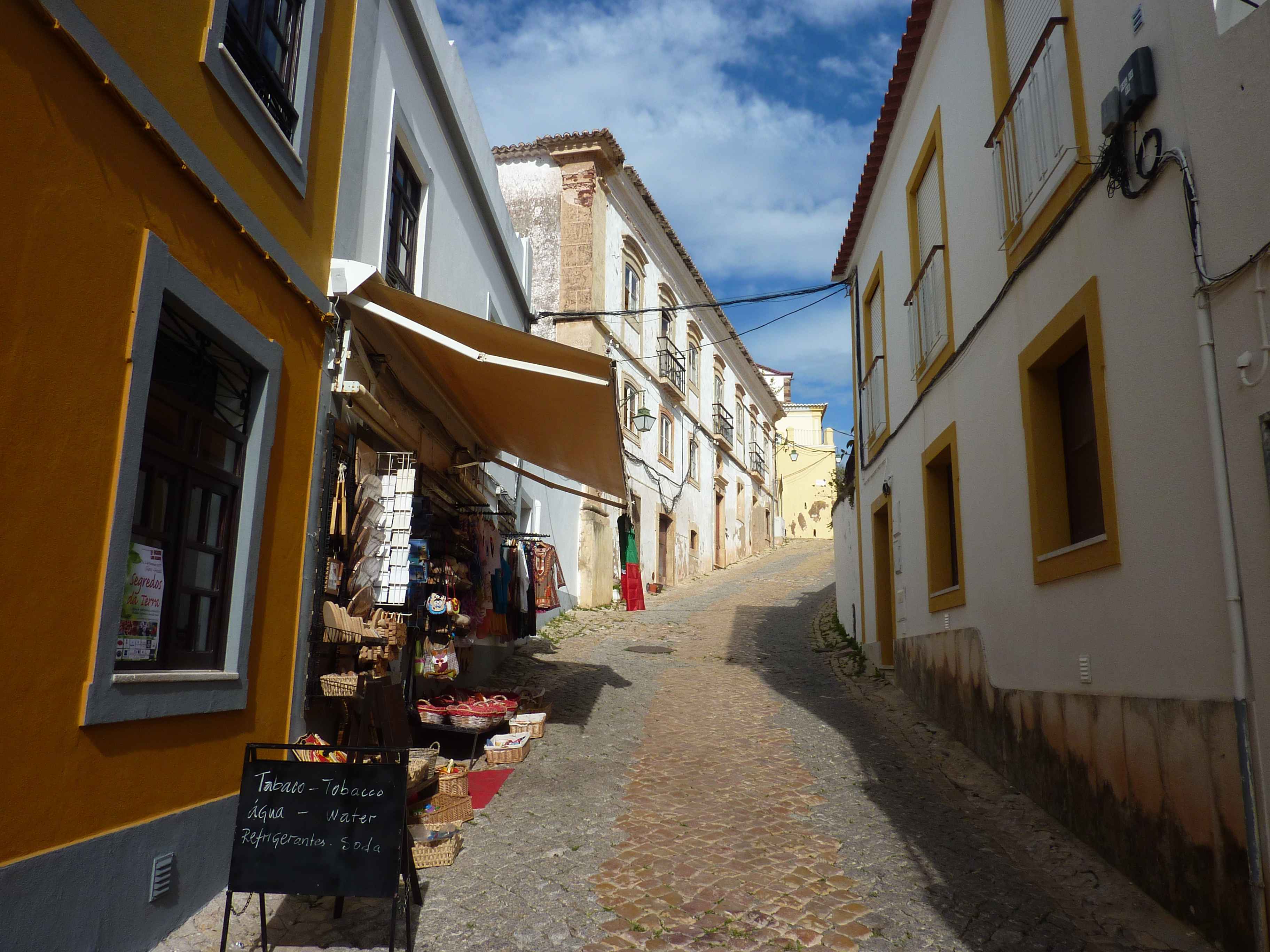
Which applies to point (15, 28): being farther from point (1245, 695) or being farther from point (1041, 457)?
point (1041, 457)

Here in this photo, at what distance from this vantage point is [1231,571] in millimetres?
3643

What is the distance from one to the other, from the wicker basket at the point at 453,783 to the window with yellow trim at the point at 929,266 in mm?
5280

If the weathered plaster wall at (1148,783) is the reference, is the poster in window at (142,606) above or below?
above

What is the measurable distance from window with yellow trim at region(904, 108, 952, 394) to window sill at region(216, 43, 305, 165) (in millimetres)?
5462

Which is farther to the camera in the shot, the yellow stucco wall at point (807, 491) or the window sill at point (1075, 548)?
the yellow stucco wall at point (807, 491)

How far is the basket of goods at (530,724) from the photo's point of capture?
25.9ft

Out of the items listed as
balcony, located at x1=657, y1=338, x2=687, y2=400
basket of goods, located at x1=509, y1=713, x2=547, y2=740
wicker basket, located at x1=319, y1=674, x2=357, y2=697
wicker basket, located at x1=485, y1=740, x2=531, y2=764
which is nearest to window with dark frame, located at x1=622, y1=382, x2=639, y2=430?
balcony, located at x1=657, y1=338, x2=687, y2=400

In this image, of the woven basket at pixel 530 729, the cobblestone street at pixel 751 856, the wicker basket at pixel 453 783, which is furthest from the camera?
the woven basket at pixel 530 729

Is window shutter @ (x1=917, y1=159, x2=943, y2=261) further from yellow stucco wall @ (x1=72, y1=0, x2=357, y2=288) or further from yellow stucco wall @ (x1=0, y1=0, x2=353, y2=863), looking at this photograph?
yellow stucco wall @ (x1=0, y1=0, x2=353, y2=863)

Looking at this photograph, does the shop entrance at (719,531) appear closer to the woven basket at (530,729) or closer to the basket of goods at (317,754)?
the woven basket at (530,729)

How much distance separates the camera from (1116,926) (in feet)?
13.3

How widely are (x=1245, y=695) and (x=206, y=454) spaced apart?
4.83 meters

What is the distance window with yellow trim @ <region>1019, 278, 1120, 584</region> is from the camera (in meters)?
4.98

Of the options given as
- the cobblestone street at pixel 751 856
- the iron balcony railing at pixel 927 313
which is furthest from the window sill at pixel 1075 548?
the iron balcony railing at pixel 927 313
